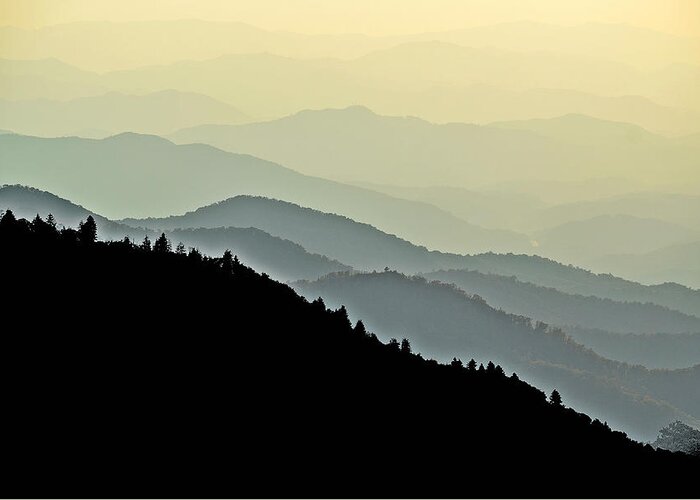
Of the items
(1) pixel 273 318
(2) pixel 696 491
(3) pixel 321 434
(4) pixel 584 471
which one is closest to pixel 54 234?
(1) pixel 273 318

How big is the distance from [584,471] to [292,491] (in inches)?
1485

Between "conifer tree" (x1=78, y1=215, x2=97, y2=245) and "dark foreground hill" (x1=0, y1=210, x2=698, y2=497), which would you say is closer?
"dark foreground hill" (x1=0, y1=210, x2=698, y2=497)

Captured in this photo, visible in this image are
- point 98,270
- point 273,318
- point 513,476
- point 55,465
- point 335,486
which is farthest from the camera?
point 273,318

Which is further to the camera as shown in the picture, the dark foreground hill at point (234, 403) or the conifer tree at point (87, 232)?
the conifer tree at point (87, 232)

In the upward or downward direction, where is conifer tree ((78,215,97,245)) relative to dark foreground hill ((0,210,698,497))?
upward

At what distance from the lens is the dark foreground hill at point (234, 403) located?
85.6 metres

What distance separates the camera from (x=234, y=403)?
99875 mm

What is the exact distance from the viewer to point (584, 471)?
115 m

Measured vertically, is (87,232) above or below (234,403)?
above

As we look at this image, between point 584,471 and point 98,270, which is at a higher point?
point 98,270

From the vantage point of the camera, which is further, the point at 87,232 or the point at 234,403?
the point at 87,232

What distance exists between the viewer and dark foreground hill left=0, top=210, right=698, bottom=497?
85562 millimetres

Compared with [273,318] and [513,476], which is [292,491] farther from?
[273,318]

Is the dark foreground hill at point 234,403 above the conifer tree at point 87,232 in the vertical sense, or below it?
Answer: below
